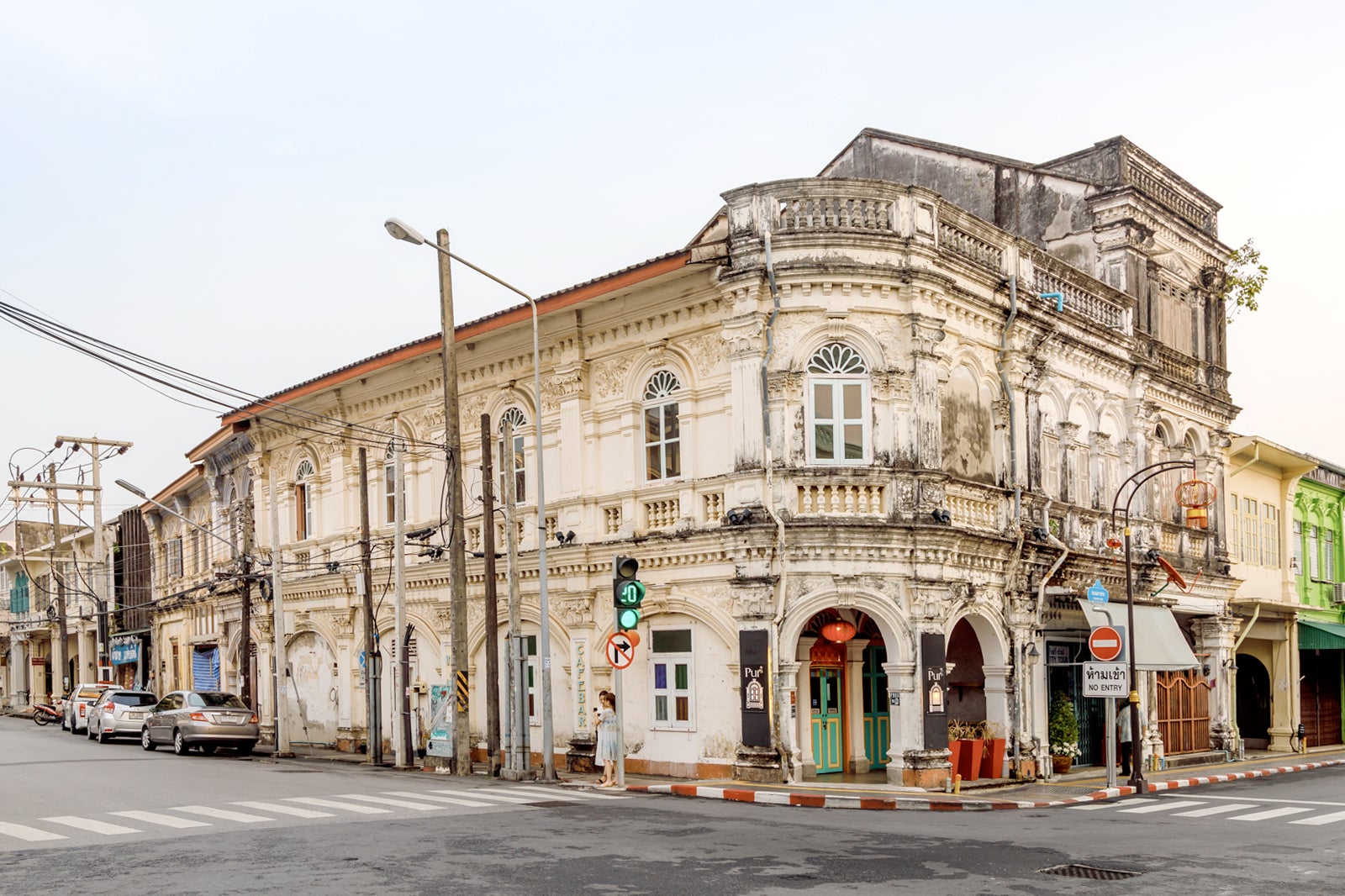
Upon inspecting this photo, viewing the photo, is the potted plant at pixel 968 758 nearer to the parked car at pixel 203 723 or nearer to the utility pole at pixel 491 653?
the utility pole at pixel 491 653

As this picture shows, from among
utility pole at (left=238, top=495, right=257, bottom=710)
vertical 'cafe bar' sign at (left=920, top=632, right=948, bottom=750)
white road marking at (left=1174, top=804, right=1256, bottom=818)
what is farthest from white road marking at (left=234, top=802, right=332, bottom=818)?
utility pole at (left=238, top=495, right=257, bottom=710)

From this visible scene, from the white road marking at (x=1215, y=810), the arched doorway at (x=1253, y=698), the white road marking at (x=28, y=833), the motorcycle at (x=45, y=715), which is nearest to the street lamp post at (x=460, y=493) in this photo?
the white road marking at (x=28, y=833)

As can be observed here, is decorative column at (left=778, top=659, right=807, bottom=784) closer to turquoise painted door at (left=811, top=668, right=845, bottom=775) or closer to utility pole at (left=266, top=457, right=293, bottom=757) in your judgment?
turquoise painted door at (left=811, top=668, right=845, bottom=775)

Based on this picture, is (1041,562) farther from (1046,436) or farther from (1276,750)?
(1276,750)

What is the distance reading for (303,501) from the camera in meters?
34.4

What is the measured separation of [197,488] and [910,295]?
2847cm

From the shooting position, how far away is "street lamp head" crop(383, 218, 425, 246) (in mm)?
22297

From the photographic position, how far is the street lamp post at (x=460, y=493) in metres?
22.8

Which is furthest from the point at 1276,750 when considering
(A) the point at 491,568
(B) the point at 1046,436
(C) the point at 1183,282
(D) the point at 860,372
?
(A) the point at 491,568

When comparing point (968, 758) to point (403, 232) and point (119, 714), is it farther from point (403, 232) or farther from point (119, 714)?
point (119, 714)

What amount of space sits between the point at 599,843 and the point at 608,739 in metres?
7.85

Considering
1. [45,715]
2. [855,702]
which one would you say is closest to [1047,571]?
[855,702]

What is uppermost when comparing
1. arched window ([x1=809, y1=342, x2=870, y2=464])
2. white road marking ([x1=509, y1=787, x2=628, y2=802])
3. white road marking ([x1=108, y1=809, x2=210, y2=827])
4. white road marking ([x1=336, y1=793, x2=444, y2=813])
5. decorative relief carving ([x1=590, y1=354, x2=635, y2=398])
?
decorative relief carving ([x1=590, y1=354, x2=635, y2=398])

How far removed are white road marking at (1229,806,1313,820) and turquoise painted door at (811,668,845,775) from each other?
7.28 m
